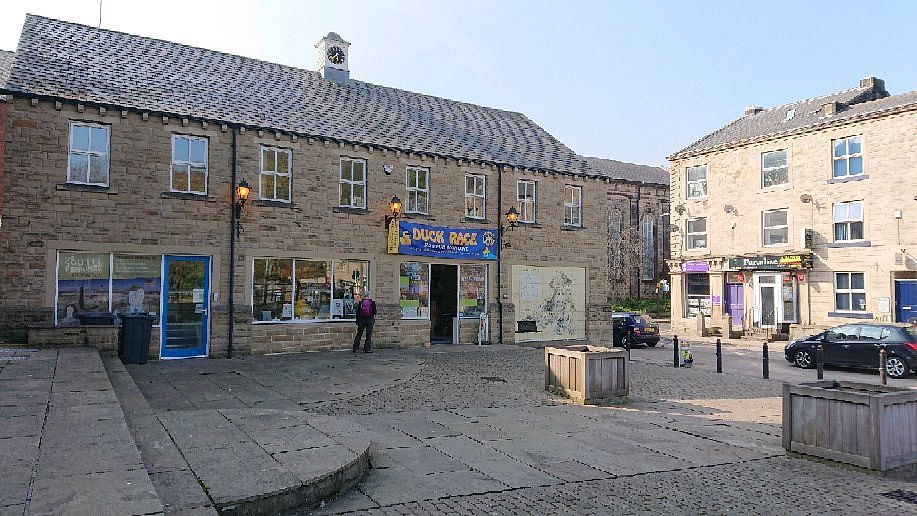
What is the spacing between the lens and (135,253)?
15.0 m

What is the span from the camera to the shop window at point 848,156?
26391mm

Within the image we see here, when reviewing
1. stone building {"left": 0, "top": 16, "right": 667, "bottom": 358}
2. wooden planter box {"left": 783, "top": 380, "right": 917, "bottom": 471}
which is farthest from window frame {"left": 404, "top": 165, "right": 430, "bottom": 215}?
wooden planter box {"left": 783, "top": 380, "right": 917, "bottom": 471}

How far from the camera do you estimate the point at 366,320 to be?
17.5m

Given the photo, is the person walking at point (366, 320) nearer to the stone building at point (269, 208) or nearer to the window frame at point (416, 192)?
the stone building at point (269, 208)

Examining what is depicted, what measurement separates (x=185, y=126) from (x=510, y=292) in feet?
36.8

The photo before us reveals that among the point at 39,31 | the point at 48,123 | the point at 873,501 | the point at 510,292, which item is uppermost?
the point at 39,31

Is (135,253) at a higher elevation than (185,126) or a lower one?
lower

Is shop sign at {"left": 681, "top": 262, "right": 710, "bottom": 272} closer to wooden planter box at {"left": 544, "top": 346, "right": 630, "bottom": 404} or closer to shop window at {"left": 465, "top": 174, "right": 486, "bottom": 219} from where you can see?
shop window at {"left": 465, "top": 174, "right": 486, "bottom": 219}

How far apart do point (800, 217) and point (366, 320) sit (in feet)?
68.6

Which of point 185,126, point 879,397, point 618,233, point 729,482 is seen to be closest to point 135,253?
point 185,126

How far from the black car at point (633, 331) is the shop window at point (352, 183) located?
11.4 m

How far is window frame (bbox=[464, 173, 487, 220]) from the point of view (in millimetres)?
20828

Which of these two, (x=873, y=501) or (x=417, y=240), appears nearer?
(x=873, y=501)

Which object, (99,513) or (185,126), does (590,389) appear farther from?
(185,126)
